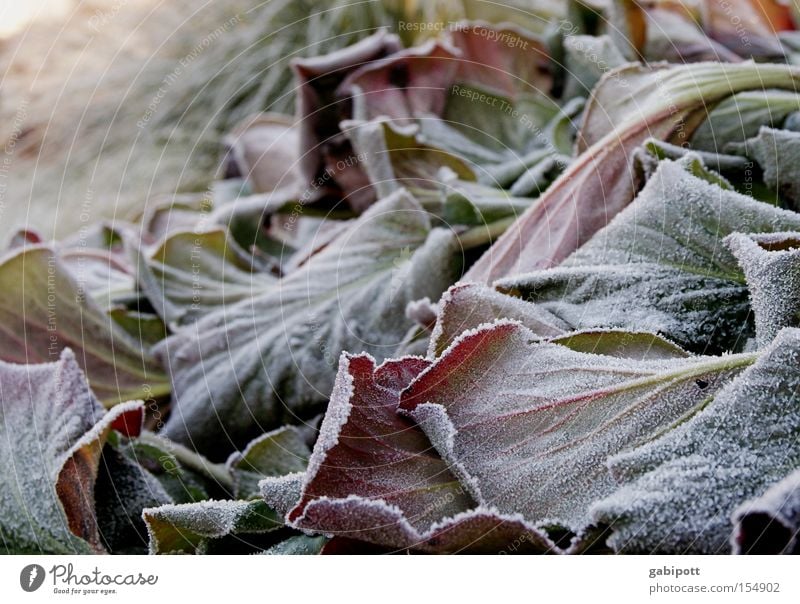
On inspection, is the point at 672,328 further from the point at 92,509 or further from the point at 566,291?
the point at 92,509

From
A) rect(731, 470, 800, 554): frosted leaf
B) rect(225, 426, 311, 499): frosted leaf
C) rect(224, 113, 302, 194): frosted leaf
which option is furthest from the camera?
rect(224, 113, 302, 194): frosted leaf

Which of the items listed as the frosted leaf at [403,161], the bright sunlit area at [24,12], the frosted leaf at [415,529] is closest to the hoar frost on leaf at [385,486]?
the frosted leaf at [415,529]

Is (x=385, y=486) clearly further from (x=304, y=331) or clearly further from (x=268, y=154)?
(x=268, y=154)

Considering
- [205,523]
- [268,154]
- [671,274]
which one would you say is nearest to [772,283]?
[671,274]

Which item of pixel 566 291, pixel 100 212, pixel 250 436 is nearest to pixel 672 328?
pixel 566 291

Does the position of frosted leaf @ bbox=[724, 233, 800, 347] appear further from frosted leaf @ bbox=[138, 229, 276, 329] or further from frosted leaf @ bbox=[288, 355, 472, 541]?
frosted leaf @ bbox=[138, 229, 276, 329]

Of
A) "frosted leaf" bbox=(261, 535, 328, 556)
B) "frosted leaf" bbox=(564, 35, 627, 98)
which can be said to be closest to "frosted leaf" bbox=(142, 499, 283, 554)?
"frosted leaf" bbox=(261, 535, 328, 556)

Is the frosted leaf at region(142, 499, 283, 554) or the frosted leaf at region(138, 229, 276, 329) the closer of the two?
the frosted leaf at region(142, 499, 283, 554)

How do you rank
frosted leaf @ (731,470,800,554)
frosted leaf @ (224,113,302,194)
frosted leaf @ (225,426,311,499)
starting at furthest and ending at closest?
frosted leaf @ (224,113,302,194), frosted leaf @ (225,426,311,499), frosted leaf @ (731,470,800,554)
